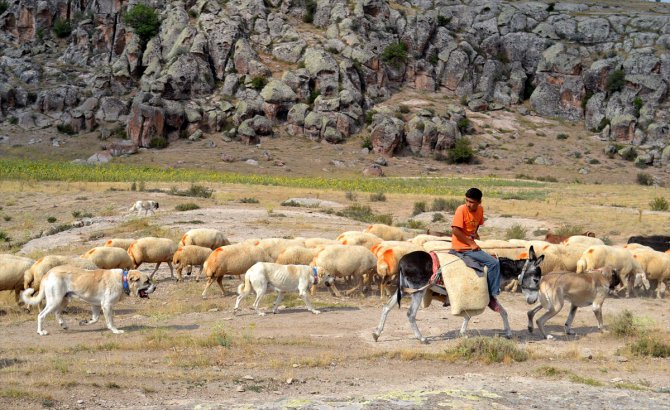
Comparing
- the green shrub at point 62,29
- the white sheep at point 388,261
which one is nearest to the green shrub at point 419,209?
the white sheep at point 388,261

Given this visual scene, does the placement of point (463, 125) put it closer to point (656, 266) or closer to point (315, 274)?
point (656, 266)

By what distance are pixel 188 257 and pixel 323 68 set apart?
65.9m

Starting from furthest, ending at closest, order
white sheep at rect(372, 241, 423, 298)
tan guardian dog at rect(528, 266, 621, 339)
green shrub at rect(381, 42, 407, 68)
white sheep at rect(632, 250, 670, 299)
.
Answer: green shrub at rect(381, 42, 407, 68) → white sheep at rect(632, 250, 670, 299) → white sheep at rect(372, 241, 423, 298) → tan guardian dog at rect(528, 266, 621, 339)

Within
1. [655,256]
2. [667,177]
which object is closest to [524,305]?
[655,256]

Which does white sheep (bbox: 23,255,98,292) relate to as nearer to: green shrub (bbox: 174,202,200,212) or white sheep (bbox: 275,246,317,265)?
white sheep (bbox: 275,246,317,265)

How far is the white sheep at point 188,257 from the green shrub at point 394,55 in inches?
2952

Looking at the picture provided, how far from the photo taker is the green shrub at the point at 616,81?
90.0 m

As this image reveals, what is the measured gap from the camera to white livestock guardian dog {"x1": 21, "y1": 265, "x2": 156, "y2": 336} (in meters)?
12.0

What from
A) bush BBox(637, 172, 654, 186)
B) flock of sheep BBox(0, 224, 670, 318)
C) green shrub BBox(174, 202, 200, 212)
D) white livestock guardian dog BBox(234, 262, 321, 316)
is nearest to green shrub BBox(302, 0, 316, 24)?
bush BBox(637, 172, 654, 186)

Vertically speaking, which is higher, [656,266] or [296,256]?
[656,266]

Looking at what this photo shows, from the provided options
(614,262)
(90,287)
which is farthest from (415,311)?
(614,262)

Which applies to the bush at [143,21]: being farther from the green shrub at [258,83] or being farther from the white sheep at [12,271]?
the white sheep at [12,271]

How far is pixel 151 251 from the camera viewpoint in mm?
18156

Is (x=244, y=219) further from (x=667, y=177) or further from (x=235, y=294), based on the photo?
(x=667, y=177)
